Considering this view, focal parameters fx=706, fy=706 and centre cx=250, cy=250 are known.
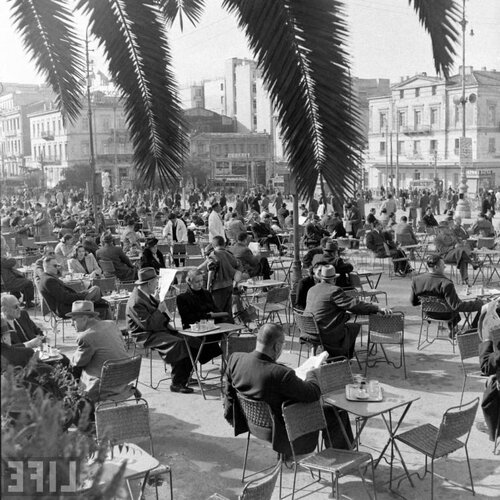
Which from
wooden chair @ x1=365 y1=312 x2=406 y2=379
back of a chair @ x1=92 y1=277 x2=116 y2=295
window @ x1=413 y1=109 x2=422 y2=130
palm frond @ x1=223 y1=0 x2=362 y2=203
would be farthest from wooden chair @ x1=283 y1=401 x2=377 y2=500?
window @ x1=413 y1=109 x2=422 y2=130

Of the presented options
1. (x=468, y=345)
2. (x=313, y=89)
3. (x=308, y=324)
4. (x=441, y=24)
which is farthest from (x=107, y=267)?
(x=441, y=24)

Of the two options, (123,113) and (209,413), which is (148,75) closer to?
(123,113)

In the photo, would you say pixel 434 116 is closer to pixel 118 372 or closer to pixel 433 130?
pixel 433 130

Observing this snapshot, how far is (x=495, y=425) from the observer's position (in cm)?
618

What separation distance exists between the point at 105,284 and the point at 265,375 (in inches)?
251

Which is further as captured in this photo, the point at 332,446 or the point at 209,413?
the point at 209,413

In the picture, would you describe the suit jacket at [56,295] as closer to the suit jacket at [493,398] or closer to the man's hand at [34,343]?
the man's hand at [34,343]

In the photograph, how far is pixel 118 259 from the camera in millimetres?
13109

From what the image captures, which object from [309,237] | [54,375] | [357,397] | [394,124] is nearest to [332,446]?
[357,397]

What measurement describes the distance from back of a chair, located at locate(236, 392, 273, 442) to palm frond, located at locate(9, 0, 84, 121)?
2.66 meters

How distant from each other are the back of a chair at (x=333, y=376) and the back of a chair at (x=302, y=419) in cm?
66

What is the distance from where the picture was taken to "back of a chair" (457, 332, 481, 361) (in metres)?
7.17

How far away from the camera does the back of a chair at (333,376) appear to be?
20.0 ft

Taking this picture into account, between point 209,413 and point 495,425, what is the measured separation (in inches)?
113
